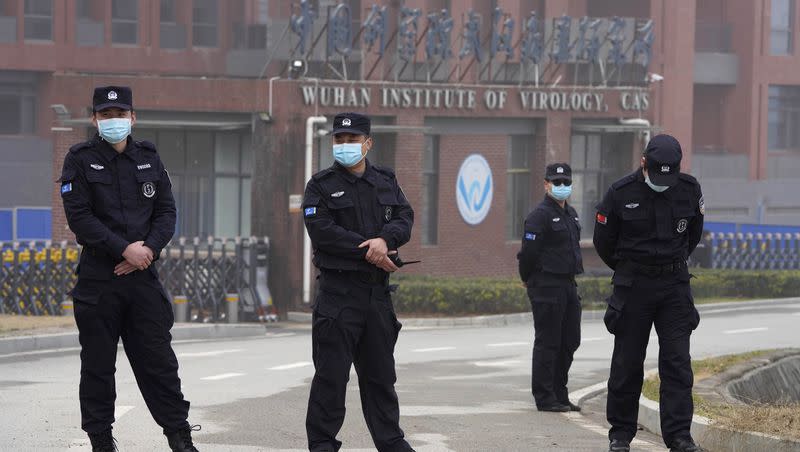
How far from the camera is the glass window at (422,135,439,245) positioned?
31641 mm

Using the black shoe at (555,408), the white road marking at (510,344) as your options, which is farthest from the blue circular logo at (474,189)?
the black shoe at (555,408)

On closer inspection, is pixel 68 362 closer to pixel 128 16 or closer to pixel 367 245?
pixel 367 245

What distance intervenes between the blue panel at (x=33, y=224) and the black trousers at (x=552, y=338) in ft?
102

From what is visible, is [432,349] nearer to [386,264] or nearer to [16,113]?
[386,264]

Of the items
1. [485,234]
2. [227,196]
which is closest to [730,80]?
[485,234]

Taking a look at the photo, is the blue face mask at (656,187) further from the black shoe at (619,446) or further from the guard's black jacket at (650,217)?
the black shoe at (619,446)

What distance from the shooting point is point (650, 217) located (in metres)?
9.78

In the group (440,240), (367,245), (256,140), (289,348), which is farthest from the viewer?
(440,240)

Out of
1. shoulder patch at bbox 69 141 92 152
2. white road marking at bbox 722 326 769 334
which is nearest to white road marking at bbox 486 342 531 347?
white road marking at bbox 722 326 769 334

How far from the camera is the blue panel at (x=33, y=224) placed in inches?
1673

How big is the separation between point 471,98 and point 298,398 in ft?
60.3

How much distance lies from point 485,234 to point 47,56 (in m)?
25.1

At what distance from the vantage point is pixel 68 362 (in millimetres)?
16766

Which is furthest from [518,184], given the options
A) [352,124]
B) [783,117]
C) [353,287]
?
[783,117]
